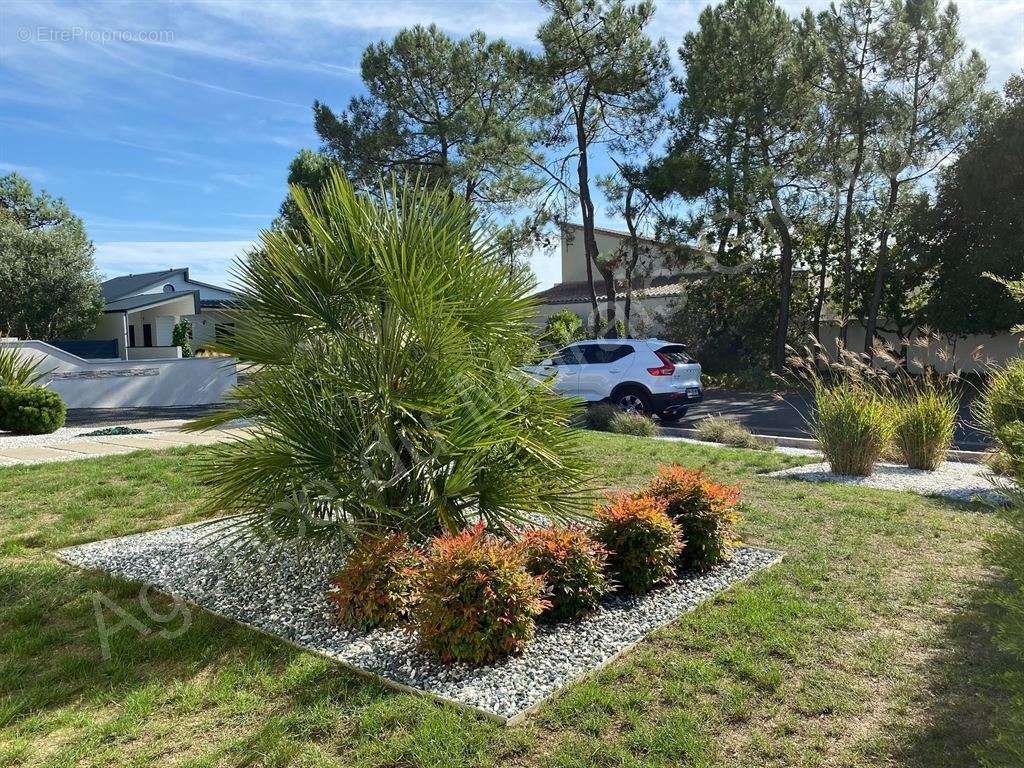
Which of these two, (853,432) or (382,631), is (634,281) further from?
(382,631)

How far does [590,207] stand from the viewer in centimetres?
2534

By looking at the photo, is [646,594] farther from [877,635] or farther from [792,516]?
[792,516]

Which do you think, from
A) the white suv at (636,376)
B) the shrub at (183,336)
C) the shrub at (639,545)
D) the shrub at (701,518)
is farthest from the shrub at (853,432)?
the shrub at (183,336)

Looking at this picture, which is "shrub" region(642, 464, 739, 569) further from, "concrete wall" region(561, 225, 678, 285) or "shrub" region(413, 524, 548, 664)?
"concrete wall" region(561, 225, 678, 285)

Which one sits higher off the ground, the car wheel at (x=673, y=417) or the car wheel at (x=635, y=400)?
the car wheel at (x=635, y=400)

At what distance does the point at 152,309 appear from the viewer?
33.7 meters

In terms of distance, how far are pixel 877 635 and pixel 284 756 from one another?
3.07 metres

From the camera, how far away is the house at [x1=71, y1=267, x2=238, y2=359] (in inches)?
1206

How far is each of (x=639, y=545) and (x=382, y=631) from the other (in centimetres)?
163

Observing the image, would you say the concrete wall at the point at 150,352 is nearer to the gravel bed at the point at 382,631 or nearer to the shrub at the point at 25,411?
the shrub at the point at 25,411

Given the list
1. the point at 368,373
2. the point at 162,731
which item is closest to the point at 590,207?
the point at 368,373

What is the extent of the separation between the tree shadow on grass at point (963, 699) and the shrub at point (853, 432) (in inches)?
176

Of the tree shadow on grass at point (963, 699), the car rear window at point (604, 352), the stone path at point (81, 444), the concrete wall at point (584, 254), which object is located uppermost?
the concrete wall at point (584, 254)

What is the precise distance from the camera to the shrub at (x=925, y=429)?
29.5 feet
